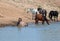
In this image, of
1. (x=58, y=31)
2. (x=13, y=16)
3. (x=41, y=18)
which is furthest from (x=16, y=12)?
(x=58, y=31)

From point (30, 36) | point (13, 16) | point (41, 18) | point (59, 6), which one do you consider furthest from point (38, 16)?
point (59, 6)

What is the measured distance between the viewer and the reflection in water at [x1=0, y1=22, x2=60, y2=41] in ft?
78.3

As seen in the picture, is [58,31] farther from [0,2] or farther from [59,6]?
[59,6]

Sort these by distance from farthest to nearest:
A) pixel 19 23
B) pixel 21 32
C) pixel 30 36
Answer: pixel 19 23 < pixel 21 32 < pixel 30 36

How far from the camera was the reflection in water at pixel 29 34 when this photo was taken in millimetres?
23870

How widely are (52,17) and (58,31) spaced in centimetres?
1040

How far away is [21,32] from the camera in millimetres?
26969

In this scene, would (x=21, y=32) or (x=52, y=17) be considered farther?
(x=52, y=17)

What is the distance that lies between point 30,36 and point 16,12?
38.7 ft

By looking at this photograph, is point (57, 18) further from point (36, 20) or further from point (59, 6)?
point (59, 6)

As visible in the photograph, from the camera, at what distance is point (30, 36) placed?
2505cm

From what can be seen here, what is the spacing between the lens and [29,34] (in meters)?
26.0

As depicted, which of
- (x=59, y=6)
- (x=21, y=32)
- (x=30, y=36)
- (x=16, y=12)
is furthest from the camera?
(x=59, y=6)

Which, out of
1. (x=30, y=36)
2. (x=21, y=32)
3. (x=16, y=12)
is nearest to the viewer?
(x=30, y=36)
